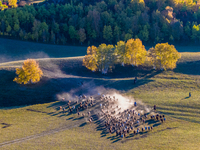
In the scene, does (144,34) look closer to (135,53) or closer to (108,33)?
A: (108,33)

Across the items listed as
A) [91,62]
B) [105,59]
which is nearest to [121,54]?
[105,59]

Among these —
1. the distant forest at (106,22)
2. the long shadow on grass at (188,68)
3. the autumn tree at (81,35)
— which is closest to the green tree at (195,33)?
the distant forest at (106,22)

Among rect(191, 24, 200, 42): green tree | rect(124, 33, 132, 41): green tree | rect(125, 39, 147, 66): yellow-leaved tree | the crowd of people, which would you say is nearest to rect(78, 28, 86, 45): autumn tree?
rect(124, 33, 132, 41): green tree

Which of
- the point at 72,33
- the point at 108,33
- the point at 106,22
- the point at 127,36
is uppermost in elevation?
the point at 106,22

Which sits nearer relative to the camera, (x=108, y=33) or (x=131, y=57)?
(x=131, y=57)

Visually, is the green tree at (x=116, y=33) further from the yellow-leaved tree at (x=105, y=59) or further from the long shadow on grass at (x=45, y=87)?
the long shadow on grass at (x=45, y=87)

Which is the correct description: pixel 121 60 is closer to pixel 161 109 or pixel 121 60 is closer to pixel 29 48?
pixel 161 109
